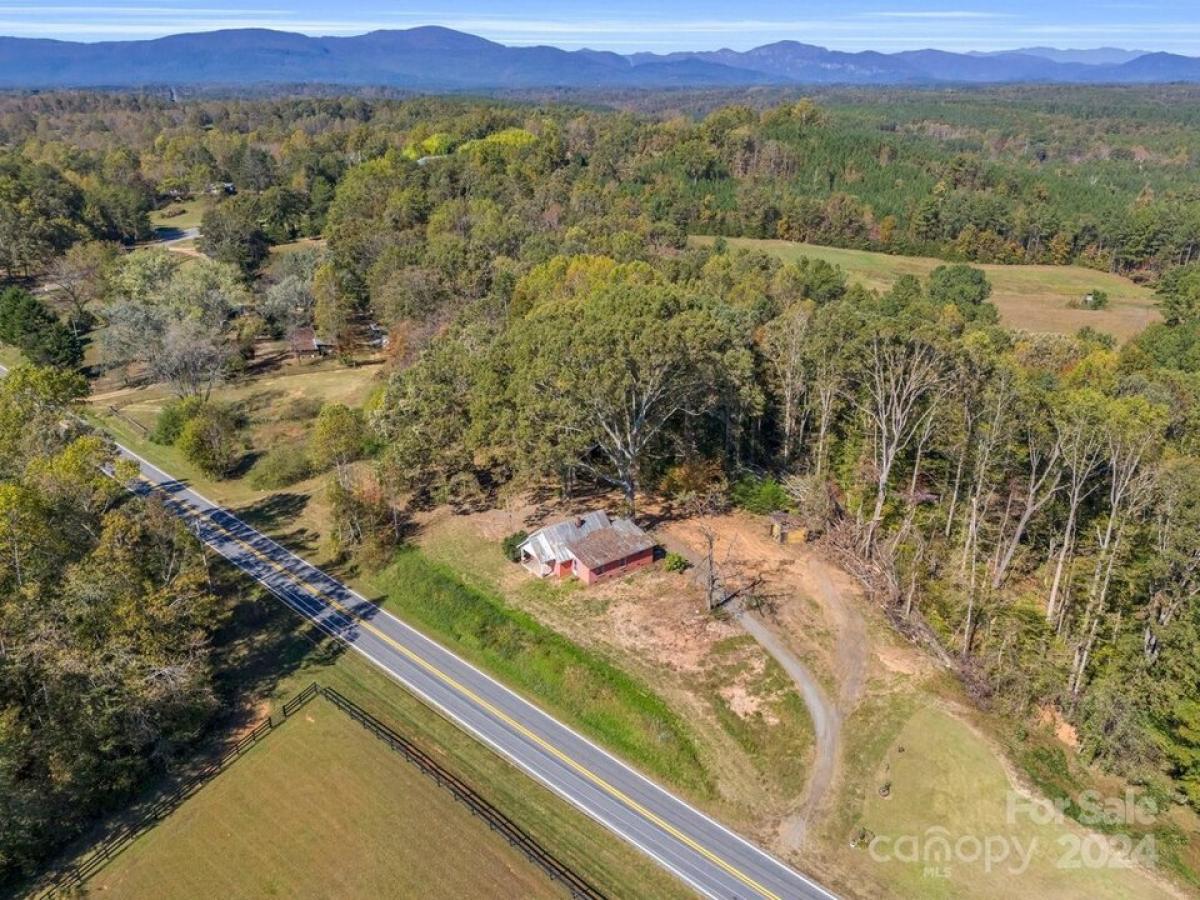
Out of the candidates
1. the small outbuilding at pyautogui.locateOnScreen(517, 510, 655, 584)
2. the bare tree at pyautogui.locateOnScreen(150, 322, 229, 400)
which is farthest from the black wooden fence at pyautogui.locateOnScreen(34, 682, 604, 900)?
the bare tree at pyautogui.locateOnScreen(150, 322, 229, 400)

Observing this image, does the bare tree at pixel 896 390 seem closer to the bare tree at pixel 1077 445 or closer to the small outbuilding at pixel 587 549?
the bare tree at pixel 1077 445

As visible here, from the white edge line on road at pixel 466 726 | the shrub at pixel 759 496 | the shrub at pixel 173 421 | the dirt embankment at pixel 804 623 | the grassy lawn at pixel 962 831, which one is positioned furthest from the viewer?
the shrub at pixel 173 421

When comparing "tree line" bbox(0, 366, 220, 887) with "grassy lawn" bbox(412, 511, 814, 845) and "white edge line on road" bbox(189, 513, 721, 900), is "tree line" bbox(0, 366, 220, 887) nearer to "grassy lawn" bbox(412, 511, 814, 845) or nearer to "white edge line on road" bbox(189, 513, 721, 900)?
A: "white edge line on road" bbox(189, 513, 721, 900)

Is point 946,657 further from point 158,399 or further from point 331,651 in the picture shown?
point 158,399

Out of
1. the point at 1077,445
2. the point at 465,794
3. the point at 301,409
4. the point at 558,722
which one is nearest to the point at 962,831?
the point at 1077,445

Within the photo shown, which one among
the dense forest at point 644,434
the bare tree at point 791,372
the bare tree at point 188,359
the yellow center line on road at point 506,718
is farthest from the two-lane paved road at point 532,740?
the bare tree at point 791,372

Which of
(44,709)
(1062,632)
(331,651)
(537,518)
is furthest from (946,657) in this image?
(44,709)

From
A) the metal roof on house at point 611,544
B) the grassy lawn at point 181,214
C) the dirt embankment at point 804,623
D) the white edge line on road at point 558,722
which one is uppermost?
the grassy lawn at point 181,214
